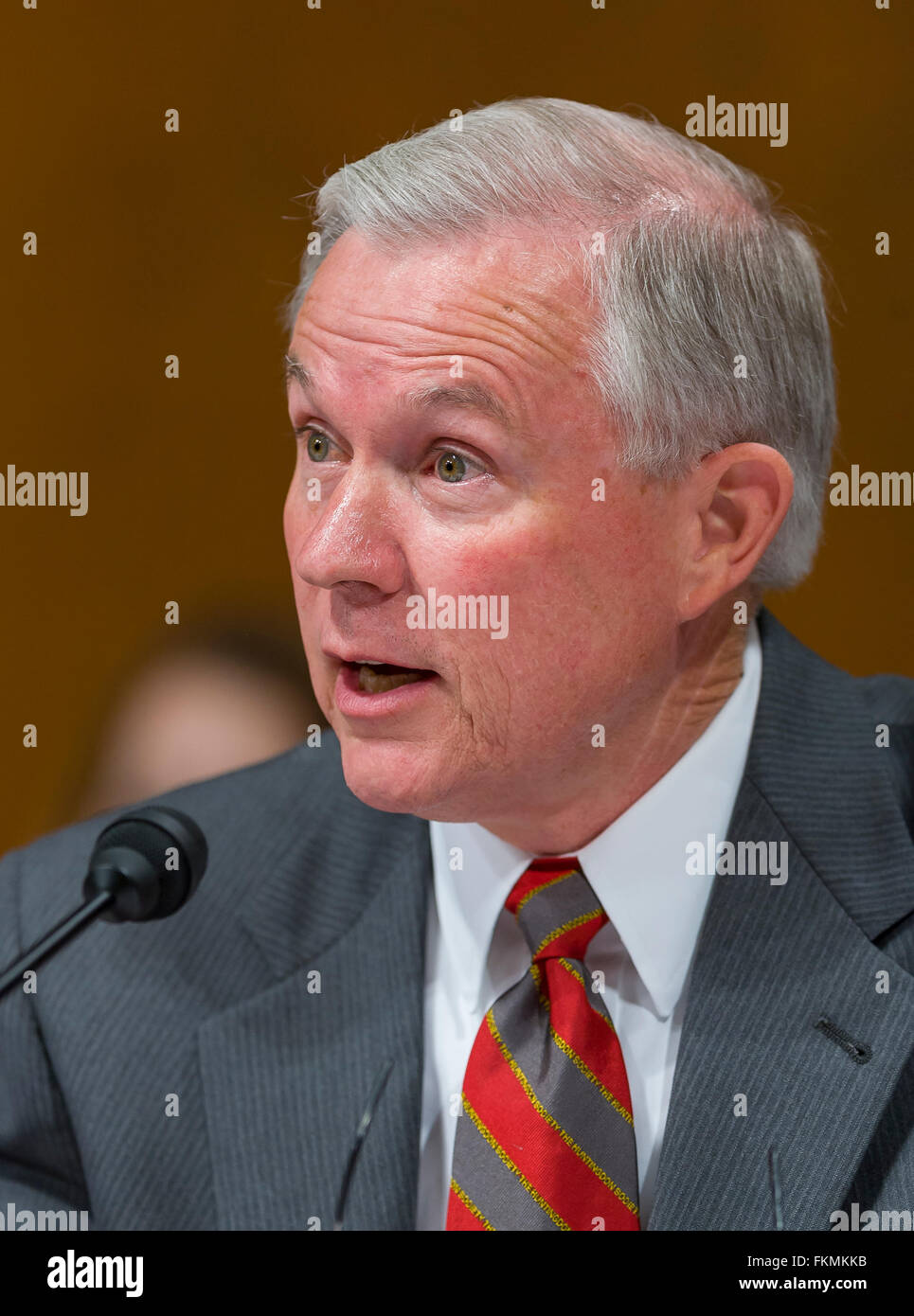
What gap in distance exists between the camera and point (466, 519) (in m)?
1.31

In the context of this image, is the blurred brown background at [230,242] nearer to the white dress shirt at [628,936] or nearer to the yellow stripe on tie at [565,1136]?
the white dress shirt at [628,936]

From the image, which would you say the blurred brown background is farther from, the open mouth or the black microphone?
the black microphone

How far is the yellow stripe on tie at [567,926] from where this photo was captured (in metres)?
1.43

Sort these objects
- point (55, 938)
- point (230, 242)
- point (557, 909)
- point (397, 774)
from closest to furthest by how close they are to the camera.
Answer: point (55, 938) → point (397, 774) → point (557, 909) → point (230, 242)

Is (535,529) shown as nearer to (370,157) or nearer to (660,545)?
(660,545)

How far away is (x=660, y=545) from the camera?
1.39m

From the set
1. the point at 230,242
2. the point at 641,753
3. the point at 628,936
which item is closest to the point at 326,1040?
the point at 628,936

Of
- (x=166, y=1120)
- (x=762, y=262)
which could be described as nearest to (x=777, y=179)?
(x=762, y=262)

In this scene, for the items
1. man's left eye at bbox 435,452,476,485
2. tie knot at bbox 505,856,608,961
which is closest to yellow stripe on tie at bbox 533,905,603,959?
tie knot at bbox 505,856,608,961

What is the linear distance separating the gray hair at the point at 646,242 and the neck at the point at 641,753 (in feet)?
0.73

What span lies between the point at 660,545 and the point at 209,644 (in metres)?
1.29

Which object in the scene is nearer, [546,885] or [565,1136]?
[565,1136]

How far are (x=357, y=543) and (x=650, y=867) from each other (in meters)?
0.47

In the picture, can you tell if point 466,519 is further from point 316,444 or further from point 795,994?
point 795,994
